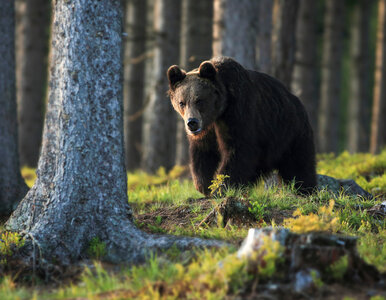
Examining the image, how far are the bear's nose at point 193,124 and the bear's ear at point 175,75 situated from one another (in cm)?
78

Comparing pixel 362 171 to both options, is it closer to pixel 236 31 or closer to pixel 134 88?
pixel 236 31

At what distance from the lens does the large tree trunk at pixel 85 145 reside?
5207mm

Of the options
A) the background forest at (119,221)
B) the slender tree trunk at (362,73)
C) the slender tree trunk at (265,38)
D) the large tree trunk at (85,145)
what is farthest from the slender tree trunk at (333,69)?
the large tree trunk at (85,145)

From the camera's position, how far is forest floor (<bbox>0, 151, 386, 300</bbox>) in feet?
12.8

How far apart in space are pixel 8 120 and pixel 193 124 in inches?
134

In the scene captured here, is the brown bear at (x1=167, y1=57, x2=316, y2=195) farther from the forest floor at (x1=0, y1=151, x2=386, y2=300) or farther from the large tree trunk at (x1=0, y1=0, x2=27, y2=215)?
the large tree trunk at (x1=0, y1=0, x2=27, y2=215)

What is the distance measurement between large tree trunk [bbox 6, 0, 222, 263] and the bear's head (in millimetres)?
1054

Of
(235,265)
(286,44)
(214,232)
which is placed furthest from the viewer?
(286,44)

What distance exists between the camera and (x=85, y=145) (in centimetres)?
533

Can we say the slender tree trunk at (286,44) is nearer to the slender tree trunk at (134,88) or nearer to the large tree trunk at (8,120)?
the large tree trunk at (8,120)

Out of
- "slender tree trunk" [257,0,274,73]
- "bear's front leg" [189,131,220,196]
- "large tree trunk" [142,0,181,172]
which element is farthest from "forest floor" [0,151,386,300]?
"large tree trunk" [142,0,181,172]

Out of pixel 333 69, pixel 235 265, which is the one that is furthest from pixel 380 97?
pixel 235 265

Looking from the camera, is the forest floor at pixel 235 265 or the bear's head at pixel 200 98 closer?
the forest floor at pixel 235 265

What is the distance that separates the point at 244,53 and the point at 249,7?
891 mm
